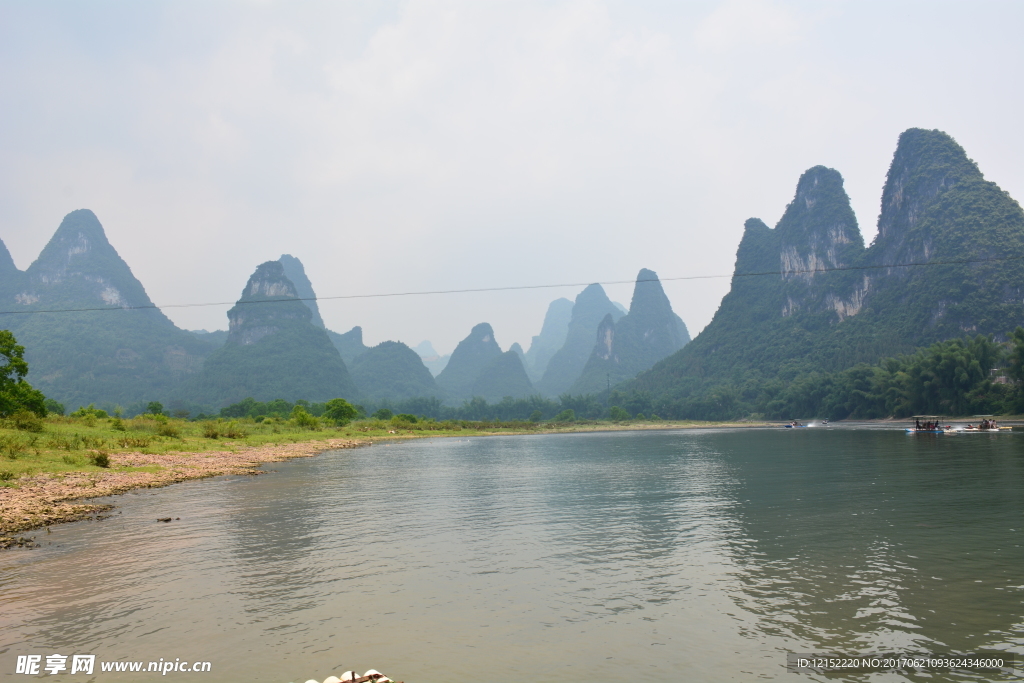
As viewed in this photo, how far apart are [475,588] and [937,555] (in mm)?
7610

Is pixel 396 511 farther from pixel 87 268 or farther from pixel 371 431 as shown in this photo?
pixel 87 268

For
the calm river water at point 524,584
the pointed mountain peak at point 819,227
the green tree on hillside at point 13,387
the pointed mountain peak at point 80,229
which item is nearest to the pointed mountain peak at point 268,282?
the pointed mountain peak at point 80,229

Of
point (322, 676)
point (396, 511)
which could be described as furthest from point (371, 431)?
point (322, 676)

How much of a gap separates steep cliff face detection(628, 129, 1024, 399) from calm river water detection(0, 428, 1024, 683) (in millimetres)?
72443

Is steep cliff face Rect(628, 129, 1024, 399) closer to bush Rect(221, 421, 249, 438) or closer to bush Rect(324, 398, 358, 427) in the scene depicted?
bush Rect(324, 398, 358, 427)

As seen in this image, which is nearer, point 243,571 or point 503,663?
point 503,663

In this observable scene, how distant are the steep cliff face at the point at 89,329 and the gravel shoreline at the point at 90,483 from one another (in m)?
Answer: 121

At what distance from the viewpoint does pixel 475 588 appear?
8.73 meters

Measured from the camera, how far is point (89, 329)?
146m

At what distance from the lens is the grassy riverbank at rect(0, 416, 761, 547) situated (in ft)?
45.8

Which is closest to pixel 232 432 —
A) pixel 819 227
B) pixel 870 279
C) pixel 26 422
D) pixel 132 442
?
pixel 132 442

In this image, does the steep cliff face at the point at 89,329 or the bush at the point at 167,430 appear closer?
the bush at the point at 167,430

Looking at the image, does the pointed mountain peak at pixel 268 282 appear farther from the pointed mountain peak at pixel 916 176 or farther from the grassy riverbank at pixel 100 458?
the pointed mountain peak at pixel 916 176

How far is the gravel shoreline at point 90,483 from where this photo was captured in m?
12.8
